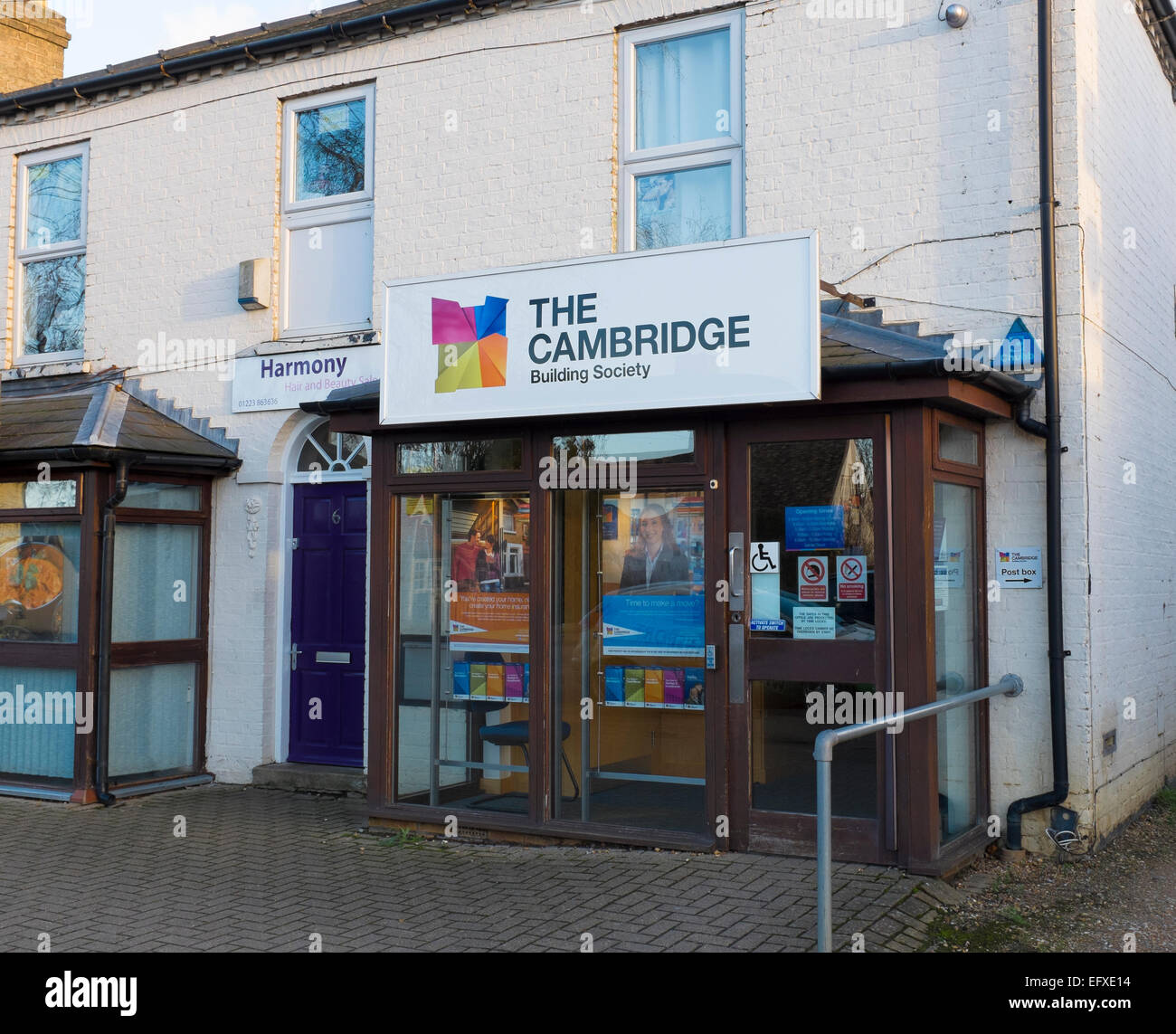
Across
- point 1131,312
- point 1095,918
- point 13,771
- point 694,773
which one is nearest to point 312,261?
point 13,771

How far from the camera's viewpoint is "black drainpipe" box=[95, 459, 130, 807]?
922 cm

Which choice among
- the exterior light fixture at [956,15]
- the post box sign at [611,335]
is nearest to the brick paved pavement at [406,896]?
the post box sign at [611,335]

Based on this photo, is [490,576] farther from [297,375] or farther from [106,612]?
[106,612]

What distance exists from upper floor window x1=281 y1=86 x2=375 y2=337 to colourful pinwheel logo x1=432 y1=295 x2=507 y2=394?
2604mm

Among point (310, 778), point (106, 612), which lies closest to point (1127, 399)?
point (310, 778)

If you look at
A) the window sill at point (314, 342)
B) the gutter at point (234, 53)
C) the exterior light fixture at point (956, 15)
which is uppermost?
the gutter at point (234, 53)

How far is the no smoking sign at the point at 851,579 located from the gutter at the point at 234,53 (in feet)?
17.5

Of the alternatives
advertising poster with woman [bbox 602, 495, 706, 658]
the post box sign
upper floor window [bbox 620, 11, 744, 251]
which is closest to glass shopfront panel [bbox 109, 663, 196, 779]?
the post box sign

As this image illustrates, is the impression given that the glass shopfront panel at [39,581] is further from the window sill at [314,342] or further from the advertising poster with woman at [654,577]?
the advertising poster with woman at [654,577]

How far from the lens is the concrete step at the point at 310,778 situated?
9.38 meters

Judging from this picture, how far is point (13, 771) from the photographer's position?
965 centimetres

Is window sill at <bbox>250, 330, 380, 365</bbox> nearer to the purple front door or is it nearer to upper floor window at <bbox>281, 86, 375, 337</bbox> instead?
upper floor window at <bbox>281, 86, 375, 337</bbox>

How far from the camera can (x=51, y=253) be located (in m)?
11.3

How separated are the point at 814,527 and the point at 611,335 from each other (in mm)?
1568
